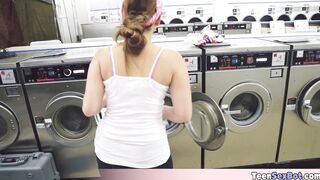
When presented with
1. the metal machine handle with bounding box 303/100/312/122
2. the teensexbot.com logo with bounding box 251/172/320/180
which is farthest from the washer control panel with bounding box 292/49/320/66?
the teensexbot.com logo with bounding box 251/172/320/180

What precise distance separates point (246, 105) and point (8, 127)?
181cm

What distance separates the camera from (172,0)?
17.2ft

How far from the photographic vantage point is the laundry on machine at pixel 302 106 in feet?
6.03

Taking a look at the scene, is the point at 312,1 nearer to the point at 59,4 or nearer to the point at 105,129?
the point at 59,4

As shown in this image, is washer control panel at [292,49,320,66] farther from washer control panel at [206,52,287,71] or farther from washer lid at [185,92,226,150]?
washer lid at [185,92,226,150]

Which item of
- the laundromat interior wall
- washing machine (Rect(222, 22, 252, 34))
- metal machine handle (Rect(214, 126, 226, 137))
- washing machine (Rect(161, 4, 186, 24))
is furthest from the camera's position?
washing machine (Rect(161, 4, 186, 24))

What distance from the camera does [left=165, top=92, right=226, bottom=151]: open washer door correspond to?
60.1 inches

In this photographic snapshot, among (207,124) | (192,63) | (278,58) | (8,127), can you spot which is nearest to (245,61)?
(278,58)

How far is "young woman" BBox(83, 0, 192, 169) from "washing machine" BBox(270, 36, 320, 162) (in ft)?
4.04

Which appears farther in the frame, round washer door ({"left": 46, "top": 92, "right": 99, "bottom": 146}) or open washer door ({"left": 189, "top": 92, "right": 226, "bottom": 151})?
round washer door ({"left": 46, "top": 92, "right": 99, "bottom": 146})

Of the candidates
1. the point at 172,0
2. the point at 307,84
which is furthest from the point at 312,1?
the point at 307,84

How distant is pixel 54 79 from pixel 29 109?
29 cm

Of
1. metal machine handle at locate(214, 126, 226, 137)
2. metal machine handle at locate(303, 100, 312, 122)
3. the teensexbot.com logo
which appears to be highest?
the teensexbot.com logo

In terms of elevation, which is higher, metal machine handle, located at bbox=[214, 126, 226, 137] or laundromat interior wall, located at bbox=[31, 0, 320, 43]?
laundromat interior wall, located at bbox=[31, 0, 320, 43]
